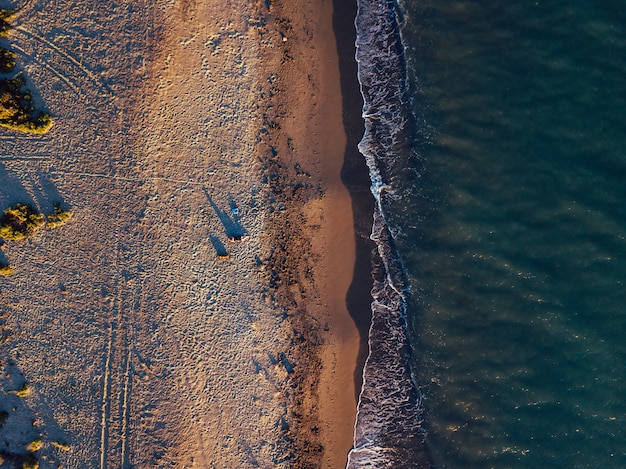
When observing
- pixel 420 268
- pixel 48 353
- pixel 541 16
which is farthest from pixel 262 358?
pixel 541 16

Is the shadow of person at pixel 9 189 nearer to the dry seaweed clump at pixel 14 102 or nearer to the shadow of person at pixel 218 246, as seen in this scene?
the dry seaweed clump at pixel 14 102

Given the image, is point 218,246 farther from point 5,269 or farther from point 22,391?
point 22,391

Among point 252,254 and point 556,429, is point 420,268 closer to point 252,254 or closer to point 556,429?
point 252,254

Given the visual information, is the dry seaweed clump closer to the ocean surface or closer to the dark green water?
the ocean surface

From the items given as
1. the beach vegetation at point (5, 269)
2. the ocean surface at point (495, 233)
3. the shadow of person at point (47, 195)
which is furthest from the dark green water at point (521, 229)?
the beach vegetation at point (5, 269)

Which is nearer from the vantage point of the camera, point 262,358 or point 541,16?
point 541,16

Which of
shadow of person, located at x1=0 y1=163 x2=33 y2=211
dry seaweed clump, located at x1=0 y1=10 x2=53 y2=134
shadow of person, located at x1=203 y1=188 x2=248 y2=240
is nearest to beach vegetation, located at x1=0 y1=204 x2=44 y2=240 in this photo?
shadow of person, located at x1=0 y1=163 x2=33 y2=211
